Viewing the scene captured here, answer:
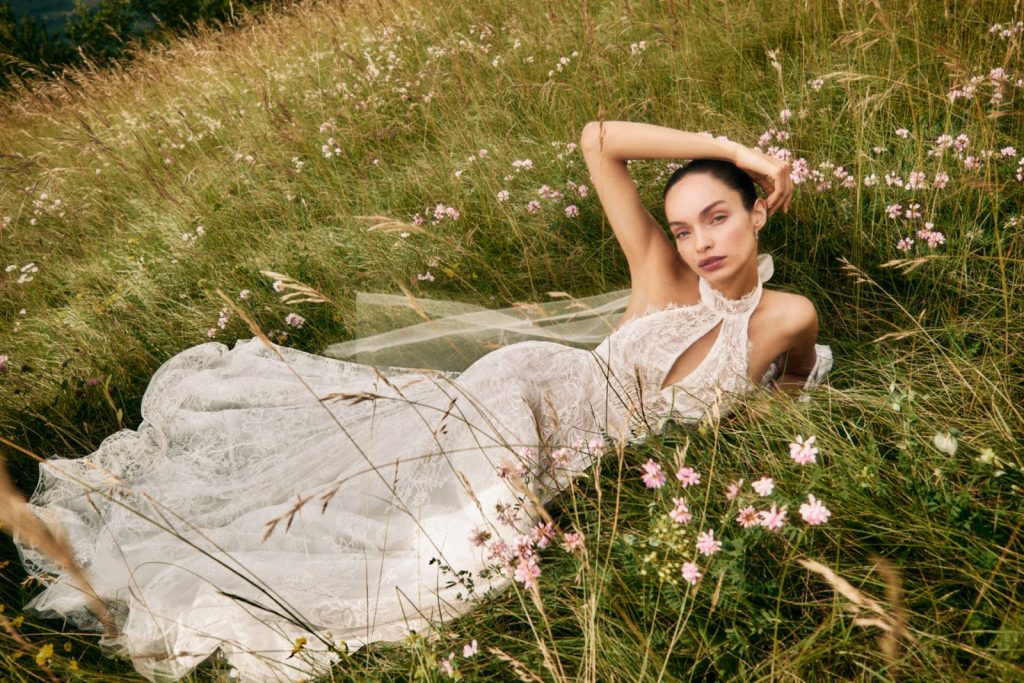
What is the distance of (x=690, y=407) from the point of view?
254 cm

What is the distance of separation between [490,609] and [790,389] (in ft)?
4.60

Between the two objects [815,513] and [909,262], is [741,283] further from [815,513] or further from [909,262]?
[815,513]

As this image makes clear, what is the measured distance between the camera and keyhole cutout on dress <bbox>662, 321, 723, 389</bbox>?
2.66m

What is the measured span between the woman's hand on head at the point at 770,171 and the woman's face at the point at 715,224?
0.08 metres

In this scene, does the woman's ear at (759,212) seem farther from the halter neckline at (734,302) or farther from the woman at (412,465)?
the halter neckline at (734,302)

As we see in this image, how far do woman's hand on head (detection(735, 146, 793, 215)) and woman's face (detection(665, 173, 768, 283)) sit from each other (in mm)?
80

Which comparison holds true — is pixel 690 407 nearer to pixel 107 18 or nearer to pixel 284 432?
pixel 284 432

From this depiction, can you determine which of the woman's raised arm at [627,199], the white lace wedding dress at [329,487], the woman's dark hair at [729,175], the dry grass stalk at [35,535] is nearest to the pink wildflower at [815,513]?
the white lace wedding dress at [329,487]

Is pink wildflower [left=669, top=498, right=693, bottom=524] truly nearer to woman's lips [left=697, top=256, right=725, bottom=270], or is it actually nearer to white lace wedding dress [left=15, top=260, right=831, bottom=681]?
white lace wedding dress [left=15, top=260, right=831, bottom=681]

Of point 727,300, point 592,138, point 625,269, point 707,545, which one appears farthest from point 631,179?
point 707,545

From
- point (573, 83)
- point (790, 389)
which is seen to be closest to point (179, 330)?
point (573, 83)

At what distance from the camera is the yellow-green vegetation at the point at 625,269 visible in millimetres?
1604

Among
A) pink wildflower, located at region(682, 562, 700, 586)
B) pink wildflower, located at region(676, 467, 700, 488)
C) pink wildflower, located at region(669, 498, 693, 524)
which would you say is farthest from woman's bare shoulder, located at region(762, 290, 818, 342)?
pink wildflower, located at region(682, 562, 700, 586)

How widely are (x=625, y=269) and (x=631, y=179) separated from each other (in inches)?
37.7
